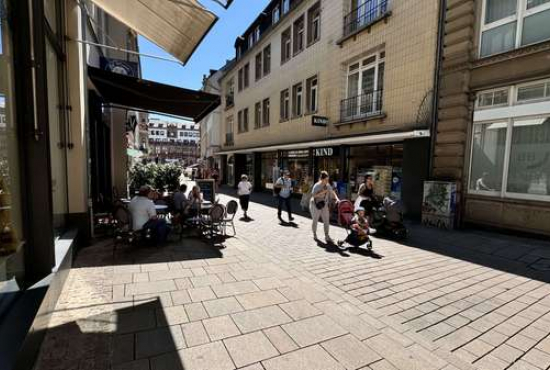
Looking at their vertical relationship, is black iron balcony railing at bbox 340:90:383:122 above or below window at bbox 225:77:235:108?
below

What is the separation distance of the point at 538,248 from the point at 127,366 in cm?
801

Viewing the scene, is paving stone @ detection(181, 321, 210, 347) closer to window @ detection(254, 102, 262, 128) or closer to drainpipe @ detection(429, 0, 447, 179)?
drainpipe @ detection(429, 0, 447, 179)

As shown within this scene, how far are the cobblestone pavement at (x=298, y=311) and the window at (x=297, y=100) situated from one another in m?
10.9

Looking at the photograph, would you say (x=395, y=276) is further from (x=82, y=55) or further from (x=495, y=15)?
(x=495, y=15)

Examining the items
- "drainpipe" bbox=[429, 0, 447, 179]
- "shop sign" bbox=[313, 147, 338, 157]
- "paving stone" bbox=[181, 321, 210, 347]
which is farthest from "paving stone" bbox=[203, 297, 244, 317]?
"shop sign" bbox=[313, 147, 338, 157]

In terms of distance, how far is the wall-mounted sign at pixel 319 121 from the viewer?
12680mm

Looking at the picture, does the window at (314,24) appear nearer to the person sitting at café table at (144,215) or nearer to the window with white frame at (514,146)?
the window with white frame at (514,146)

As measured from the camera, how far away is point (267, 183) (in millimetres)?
19062

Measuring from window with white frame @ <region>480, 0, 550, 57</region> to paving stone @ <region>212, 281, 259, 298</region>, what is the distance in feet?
28.4

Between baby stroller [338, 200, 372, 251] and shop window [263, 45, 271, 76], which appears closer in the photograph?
baby stroller [338, 200, 372, 251]

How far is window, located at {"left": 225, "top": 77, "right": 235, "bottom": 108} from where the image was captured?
24.3m

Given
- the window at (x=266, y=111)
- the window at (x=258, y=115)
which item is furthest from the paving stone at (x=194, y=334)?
the window at (x=258, y=115)

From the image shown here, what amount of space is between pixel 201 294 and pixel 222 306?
45 cm

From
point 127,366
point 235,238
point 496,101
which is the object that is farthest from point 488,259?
point 127,366
